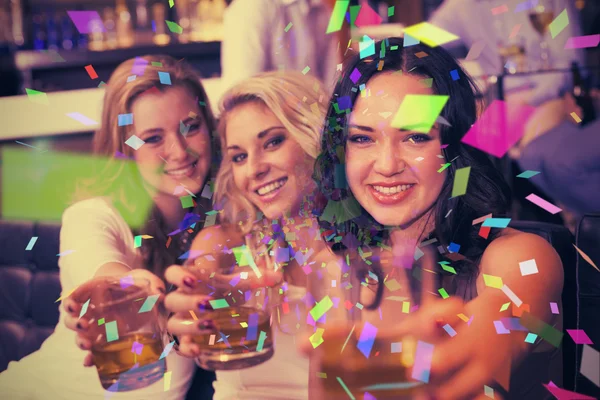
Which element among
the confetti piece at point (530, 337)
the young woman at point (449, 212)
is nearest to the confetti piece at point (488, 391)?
the young woman at point (449, 212)

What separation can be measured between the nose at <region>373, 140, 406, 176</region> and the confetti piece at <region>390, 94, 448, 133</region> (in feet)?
0.13

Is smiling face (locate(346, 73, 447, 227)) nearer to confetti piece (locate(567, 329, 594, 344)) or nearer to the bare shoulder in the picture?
the bare shoulder

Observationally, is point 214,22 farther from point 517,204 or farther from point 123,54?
point 517,204

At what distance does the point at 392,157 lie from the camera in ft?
3.39

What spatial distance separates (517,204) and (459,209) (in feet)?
1.79

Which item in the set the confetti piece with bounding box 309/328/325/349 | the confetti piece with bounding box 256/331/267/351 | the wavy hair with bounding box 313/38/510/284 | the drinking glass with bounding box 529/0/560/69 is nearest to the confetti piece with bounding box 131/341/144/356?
the confetti piece with bounding box 256/331/267/351

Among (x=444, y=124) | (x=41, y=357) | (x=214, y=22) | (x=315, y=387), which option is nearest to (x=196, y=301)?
(x=315, y=387)

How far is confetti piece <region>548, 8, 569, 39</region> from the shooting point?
1778mm

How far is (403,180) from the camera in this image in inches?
41.0

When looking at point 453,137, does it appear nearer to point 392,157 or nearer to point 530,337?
point 392,157

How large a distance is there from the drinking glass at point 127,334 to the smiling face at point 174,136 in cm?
24

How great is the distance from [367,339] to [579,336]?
0.37 meters

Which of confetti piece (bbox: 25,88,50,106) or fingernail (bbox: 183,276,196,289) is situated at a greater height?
confetti piece (bbox: 25,88,50,106)

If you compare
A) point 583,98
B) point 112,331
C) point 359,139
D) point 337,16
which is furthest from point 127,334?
point 583,98
